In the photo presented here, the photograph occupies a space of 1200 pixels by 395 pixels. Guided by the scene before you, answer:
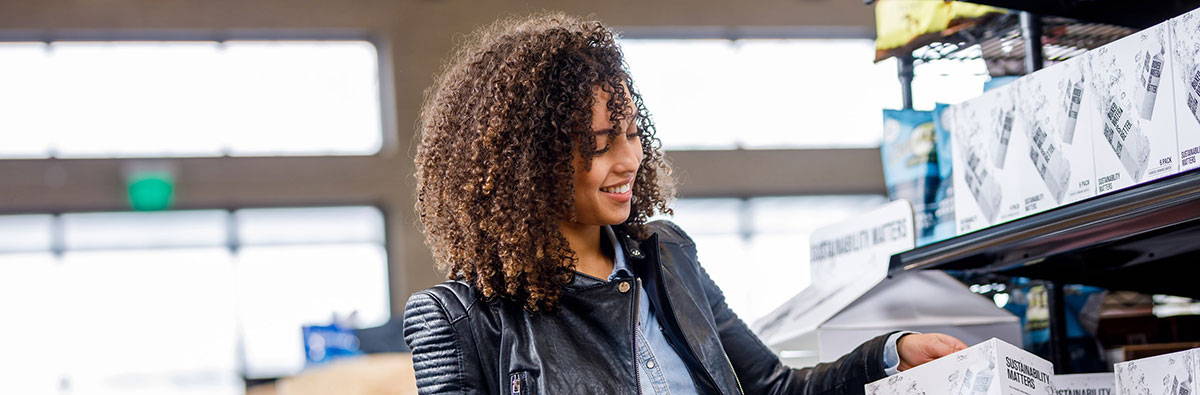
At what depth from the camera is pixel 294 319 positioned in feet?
32.0

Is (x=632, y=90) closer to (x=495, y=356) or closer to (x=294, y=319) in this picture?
(x=495, y=356)

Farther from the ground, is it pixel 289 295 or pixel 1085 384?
Result: pixel 289 295

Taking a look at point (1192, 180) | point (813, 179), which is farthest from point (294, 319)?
point (1192, 180)

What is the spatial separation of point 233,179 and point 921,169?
8265 millimetres

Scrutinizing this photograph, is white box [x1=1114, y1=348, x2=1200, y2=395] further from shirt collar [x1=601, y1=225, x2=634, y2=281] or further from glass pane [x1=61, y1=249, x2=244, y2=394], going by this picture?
glass pane [x1=61, y1=249, x2=244, y2=394]

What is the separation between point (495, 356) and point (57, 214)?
8673mm

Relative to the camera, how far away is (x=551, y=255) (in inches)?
65.6

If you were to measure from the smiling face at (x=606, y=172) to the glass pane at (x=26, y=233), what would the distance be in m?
8.70

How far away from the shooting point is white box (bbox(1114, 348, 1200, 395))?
1.34m

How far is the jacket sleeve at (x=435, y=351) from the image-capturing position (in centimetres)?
159

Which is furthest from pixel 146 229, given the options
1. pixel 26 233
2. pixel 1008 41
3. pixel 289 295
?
pixel 1008 41

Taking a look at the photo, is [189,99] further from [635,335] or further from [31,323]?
[635,335]

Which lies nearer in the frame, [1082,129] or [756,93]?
[1082,129]

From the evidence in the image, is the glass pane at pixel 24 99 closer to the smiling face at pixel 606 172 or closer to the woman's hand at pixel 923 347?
the smiling face at pixel 606 172
